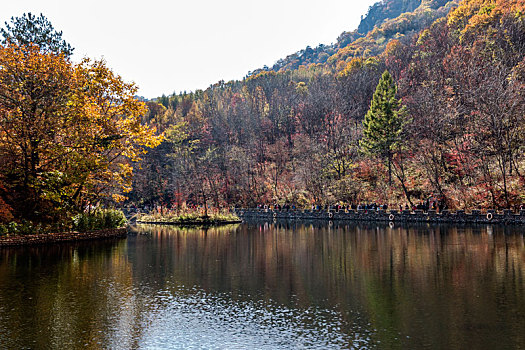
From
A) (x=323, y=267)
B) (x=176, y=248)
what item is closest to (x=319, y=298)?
(x=323, y=267)

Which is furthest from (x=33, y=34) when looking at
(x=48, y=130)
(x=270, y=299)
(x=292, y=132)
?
(x=292, y=132)

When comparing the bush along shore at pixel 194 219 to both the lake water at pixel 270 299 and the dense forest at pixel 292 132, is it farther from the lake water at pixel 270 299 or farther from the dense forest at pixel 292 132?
the lake water at pixel 270 299

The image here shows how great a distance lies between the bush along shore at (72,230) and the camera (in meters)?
27.5

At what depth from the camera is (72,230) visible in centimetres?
3209

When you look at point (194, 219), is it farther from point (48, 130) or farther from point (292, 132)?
point (292, 132)

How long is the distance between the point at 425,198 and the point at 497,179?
9335 mm

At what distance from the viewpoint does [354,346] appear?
8531 mm

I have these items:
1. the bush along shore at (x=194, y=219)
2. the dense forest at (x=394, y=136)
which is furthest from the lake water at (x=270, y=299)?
the bush along shore at (x=194, y=219)

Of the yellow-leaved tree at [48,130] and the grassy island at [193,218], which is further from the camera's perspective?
the grassy island at [193,218]

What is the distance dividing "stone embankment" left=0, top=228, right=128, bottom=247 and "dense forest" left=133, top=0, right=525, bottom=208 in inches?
258

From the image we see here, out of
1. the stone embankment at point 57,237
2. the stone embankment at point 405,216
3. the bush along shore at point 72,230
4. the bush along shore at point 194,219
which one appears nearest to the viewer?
the stone embankment at point 57,237

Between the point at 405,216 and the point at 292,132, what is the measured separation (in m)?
52.6

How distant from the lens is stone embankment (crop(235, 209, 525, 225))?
3697 centimetres

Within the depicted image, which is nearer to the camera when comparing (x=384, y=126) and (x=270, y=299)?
(x=270, y=299)
